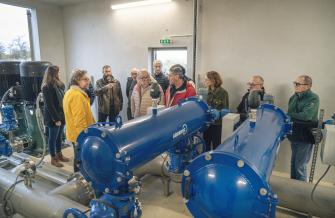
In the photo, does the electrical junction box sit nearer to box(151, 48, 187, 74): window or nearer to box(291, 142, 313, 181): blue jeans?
box(291, 142, 313, 181): blue jeans

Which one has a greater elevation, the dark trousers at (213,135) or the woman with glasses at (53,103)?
the woman with glasses at (53,103)

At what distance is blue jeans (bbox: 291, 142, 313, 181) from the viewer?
2529mm

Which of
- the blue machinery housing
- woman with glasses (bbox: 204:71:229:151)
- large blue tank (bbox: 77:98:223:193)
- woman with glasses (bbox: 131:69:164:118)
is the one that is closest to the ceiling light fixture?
woman with glasses (bbox: 131:69:164:118)

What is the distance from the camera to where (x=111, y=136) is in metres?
1.21

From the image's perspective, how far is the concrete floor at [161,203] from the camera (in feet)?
7.65

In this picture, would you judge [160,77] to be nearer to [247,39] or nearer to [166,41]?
[166,41]

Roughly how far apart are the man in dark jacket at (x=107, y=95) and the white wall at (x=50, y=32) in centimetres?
194

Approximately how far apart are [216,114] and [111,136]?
1292mm

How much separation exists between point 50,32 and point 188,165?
16.6 ft

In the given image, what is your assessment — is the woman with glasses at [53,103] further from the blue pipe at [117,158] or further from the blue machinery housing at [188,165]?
the blue pipe at [117,158]

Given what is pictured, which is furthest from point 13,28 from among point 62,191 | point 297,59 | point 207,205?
point 207,205

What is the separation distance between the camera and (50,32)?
502cm

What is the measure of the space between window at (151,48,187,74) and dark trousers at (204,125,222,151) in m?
1.35

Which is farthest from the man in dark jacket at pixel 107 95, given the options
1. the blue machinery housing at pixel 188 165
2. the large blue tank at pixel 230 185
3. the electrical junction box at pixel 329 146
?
the large blue tank at pixel 230 185
